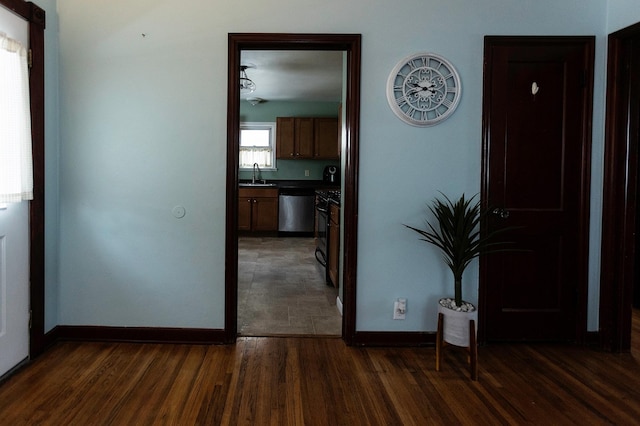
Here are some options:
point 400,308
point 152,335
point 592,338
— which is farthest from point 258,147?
point 592,338

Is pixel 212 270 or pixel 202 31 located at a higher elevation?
pixel 202 31

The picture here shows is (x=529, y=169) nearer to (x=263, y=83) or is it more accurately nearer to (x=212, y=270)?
(x=212, y=270)

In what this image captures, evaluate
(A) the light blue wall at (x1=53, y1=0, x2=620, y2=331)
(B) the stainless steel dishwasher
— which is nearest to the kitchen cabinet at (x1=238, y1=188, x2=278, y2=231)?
(B) the stainless steel dishwasher

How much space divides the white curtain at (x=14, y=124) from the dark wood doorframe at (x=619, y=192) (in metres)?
3.34

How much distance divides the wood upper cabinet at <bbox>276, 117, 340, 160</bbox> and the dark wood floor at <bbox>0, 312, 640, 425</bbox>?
5.63 m

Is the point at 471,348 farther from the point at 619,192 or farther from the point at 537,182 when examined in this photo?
the point at 619,192

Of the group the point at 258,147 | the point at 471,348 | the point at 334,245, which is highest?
the point at 258,147

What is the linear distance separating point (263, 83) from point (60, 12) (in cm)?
400

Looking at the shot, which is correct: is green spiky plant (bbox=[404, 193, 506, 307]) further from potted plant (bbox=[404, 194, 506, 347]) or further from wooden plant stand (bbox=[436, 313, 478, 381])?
wooden plant stand (bbox=[436, 313, 478, 381])

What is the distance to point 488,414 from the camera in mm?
2047

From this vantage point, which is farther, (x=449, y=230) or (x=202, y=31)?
(x=202, y=31)

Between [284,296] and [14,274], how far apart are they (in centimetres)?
217

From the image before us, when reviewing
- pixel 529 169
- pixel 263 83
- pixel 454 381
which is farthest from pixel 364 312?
pixel 263 83

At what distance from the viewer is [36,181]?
255 centimetres
